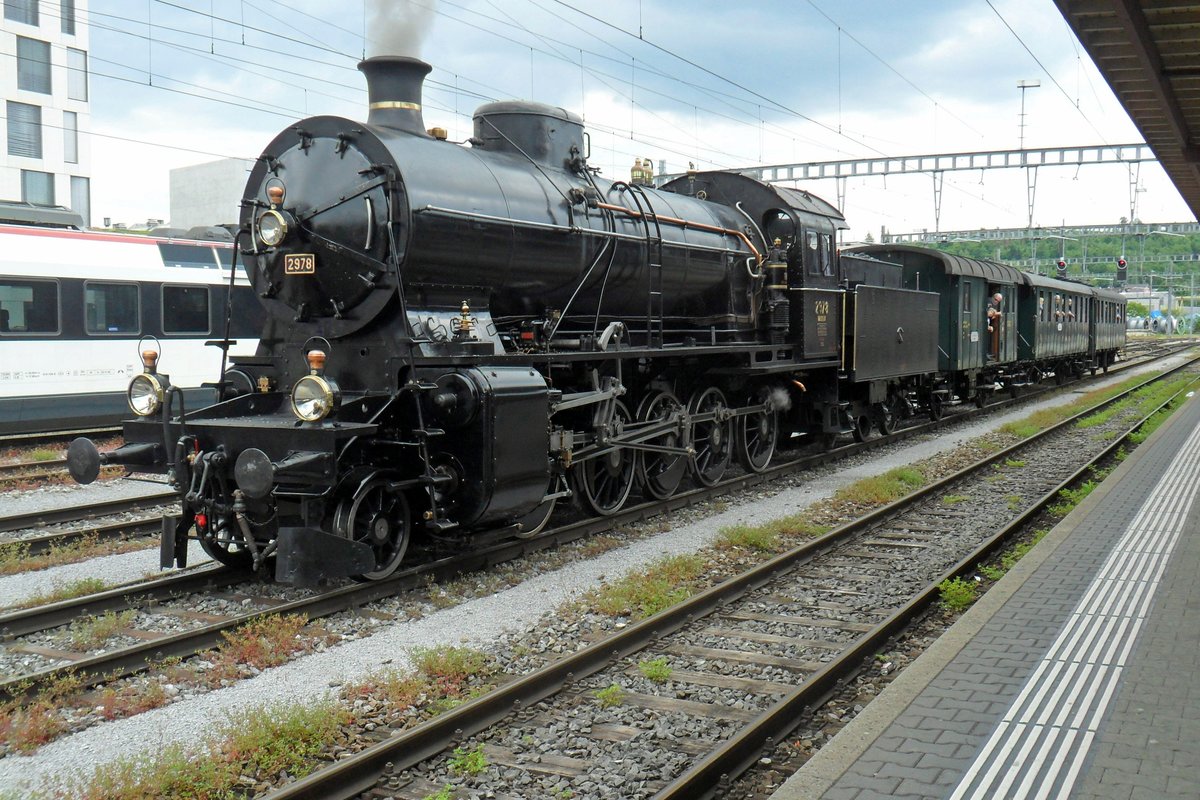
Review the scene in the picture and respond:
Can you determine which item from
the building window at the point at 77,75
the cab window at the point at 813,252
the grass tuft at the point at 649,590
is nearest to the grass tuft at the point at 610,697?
the grass tuft at the point at 649,590

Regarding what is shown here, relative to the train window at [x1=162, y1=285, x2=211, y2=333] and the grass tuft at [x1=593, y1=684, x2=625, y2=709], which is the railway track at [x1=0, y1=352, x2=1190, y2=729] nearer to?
the grass tuft at [x1=593, y1=684, x2=625, y2=709]

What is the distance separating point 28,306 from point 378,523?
9.56 meters

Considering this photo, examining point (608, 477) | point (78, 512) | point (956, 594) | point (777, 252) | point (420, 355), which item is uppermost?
point (777, 252)

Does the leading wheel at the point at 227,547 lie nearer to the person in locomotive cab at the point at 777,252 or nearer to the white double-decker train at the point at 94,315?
the white double-decker train at the point at 94,315

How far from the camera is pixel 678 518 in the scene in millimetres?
9961

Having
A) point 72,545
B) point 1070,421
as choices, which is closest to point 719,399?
point 72,545

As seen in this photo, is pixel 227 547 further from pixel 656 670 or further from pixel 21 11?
pixel 21 11

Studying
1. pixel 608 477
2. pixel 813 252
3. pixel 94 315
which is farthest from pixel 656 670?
pixel 94 315

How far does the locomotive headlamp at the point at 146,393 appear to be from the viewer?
23.5ft

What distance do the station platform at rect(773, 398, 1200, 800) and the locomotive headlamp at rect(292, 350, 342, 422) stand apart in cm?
382

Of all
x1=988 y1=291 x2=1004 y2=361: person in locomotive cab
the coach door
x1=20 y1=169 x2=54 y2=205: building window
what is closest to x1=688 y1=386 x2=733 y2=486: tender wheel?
the coach door

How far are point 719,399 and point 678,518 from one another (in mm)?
2187

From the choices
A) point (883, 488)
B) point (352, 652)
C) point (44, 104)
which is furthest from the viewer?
point (44, 104)

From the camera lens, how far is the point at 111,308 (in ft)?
48.9
